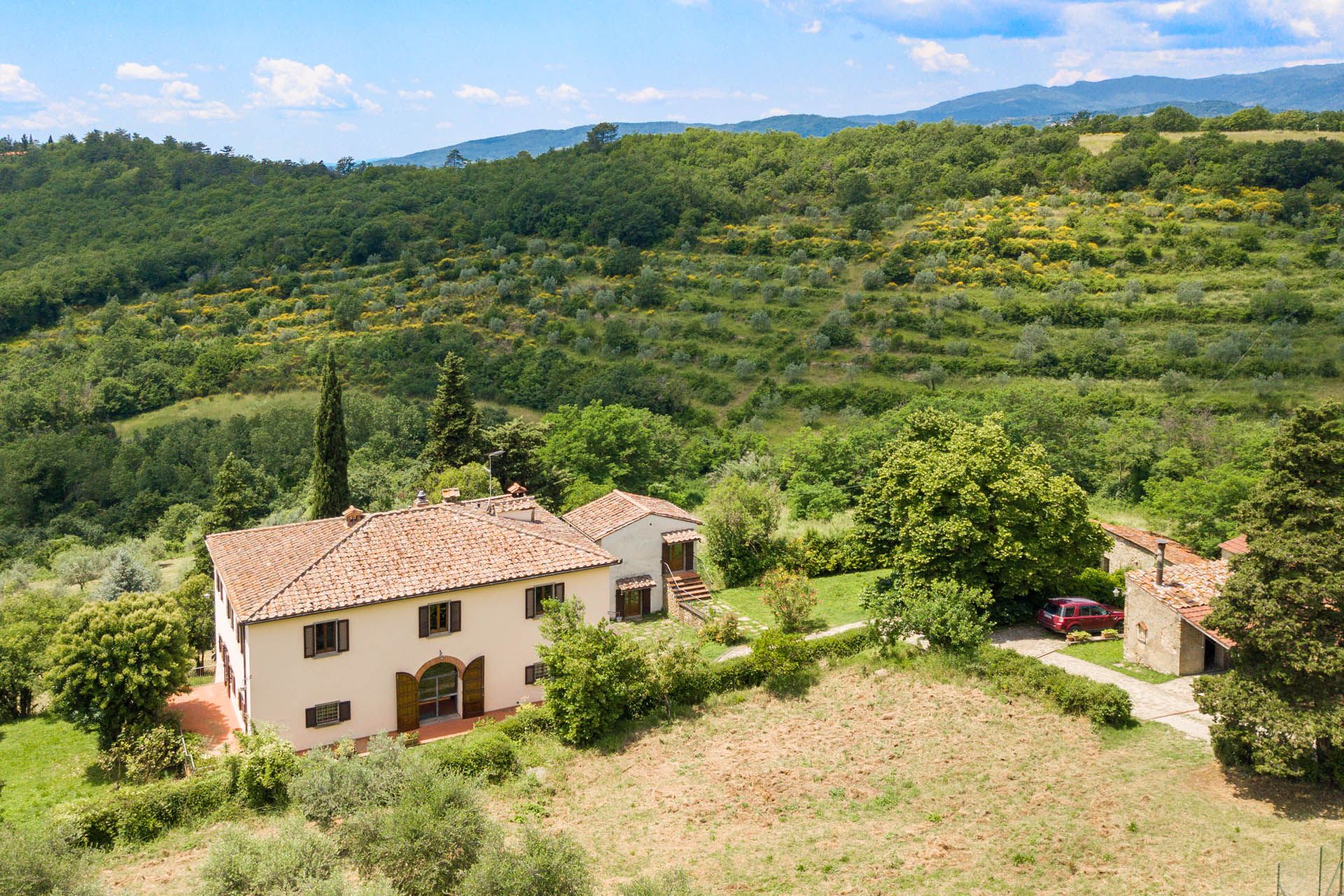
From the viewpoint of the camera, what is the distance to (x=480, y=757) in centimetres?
2161

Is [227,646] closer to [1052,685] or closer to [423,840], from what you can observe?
[423,840]

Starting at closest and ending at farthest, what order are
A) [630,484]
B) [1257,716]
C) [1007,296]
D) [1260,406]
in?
[1257,716]
[630,484]
[1260,406]
[1007,296]

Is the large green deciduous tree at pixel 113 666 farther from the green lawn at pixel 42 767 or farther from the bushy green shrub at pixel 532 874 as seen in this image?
the bushy green shrub at pixel 532 874

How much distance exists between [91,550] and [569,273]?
5219 centimetres

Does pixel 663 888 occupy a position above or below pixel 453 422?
below

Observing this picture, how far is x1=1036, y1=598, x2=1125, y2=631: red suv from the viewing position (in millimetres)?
28500

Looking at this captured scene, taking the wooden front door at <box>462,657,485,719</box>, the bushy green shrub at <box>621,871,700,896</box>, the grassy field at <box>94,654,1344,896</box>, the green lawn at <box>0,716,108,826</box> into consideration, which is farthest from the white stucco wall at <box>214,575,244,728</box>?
the bushy green shrub at <box>621,871,700,896</box>

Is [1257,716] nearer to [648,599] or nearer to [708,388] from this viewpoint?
[648,599]

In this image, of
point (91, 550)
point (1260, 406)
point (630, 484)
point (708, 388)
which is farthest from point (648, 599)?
point (1260, 406)

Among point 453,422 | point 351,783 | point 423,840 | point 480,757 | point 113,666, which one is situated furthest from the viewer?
point 453,422

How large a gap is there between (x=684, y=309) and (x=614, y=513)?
49836 millimetres

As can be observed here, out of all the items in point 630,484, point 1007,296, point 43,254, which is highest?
point 43,254

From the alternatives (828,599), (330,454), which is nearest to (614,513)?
(828,599)

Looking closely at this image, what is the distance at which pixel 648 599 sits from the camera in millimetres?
35375
